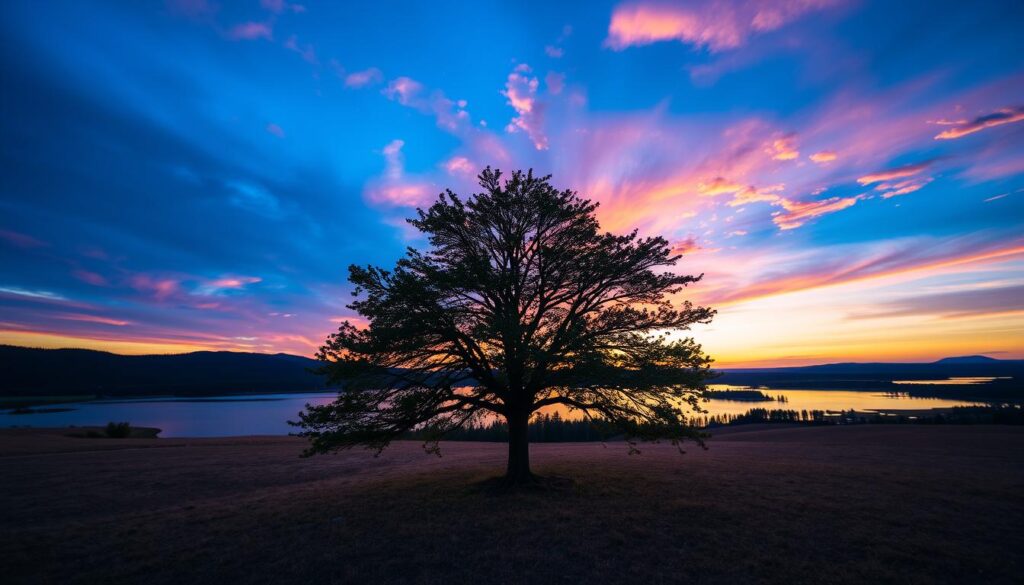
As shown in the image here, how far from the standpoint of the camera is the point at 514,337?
11797mm

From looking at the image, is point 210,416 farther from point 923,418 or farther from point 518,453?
point 923,418

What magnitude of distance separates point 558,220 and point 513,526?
33.4 feet

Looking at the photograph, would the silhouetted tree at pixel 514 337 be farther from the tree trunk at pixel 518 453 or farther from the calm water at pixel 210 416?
the calm water at pixel 210 416

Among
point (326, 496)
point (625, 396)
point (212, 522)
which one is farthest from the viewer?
point (326, 496)

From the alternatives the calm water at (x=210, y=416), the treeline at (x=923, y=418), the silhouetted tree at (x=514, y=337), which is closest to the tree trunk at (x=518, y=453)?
the silhouetted tree at (x=514, y=337)

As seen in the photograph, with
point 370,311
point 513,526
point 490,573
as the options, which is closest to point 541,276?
point 370,311

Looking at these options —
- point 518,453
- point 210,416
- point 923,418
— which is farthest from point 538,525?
point 210,416

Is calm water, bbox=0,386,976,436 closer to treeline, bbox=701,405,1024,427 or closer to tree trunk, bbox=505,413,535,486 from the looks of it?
treeline, bbox=701,405,1024,427

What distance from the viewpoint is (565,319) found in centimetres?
1498

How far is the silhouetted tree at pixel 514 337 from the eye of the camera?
41.9 feet

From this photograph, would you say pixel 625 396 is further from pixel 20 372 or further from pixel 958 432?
pixel 20 372

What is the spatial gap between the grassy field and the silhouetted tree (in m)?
2.59

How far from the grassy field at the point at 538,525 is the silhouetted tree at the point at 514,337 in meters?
2.59

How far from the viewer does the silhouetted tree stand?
12.8 m
